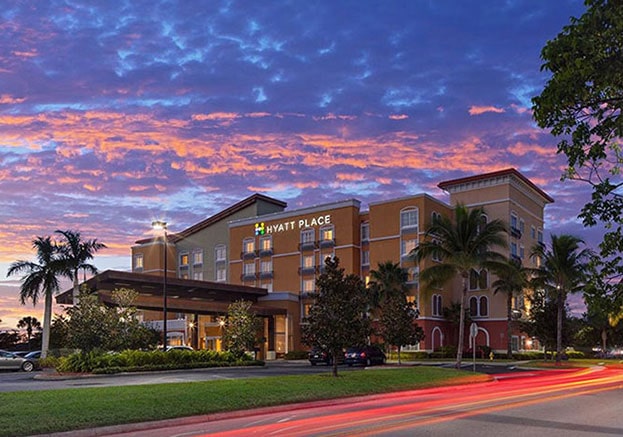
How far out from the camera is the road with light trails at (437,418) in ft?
48.1

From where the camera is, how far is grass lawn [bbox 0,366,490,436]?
48.2 ft

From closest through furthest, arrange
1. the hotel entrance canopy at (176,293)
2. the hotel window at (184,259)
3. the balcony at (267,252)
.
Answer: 1. the hotel entrance canopy at (176,293)
2. the balcony at (267,252)
3. the hotel window at (184,259)

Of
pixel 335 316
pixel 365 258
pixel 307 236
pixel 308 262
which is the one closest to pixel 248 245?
pixel 307 236

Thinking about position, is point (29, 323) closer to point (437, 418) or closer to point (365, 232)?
point (365, 232)

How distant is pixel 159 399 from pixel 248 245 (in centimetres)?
6822

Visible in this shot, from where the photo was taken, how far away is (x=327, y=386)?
2347cm

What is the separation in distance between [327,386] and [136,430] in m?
9.46

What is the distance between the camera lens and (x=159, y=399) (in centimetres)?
1784

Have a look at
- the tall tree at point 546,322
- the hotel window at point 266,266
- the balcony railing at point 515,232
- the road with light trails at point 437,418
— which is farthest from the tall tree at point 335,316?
the hotel window at point 266,266

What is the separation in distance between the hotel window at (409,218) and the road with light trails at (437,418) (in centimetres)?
4556

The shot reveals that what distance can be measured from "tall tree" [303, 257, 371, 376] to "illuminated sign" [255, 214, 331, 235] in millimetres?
49034

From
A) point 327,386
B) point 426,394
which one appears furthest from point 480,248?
point 327,386

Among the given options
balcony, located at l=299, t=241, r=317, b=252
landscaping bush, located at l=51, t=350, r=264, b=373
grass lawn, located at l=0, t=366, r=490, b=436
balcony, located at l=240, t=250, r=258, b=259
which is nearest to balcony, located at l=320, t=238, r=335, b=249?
balcony, located at l=299, t=241, r=317, b=252

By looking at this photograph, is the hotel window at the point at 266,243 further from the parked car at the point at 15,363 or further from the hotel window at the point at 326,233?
the parked car at the point at 15,363
